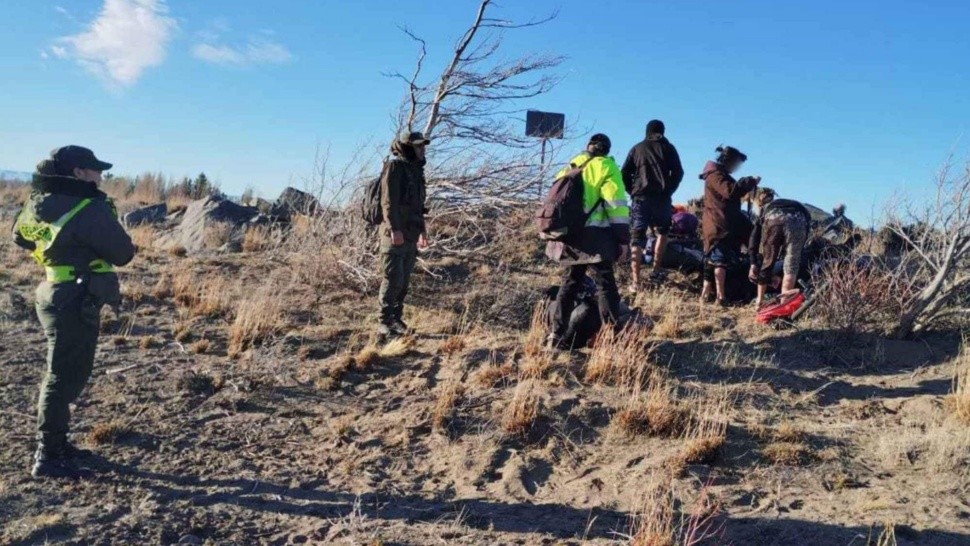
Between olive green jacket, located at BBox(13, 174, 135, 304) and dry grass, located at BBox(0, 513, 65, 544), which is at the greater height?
olive green jacket, located at BBox(13, 174, 135, 304)

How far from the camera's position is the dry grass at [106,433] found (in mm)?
4746

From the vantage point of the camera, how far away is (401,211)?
622 cm

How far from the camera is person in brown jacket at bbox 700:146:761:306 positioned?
6898 mm

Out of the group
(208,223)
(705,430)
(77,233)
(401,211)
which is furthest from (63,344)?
(208,223)

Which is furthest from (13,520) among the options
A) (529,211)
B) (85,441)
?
(529,211)

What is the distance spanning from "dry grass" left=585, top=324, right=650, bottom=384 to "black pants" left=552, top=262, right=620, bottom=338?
197 millimetres

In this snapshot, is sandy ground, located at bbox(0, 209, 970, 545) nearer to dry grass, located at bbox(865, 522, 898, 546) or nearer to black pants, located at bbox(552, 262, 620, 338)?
dry grass, located at bbox(865, 522, 898, 546)

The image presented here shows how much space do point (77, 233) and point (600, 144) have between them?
3743mm

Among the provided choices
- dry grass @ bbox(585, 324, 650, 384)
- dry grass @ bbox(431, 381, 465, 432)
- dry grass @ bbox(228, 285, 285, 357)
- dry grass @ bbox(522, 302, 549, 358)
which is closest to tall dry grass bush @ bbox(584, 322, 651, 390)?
dry grass @ bbox(585, 324, 650, 384)

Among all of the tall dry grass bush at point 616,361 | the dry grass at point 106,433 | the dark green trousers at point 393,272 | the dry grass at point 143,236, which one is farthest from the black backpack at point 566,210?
the dry grass at point 143,236

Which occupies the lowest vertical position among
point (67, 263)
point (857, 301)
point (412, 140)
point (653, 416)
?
point (653, 416)

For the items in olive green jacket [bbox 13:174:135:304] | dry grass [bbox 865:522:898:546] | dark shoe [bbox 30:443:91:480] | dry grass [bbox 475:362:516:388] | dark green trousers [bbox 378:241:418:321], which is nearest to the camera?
dry grass [bbox 865:522:898:546]

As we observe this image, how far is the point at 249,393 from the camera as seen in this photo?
557 cm

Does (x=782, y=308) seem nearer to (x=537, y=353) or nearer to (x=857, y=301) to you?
(x=857, y=301)
